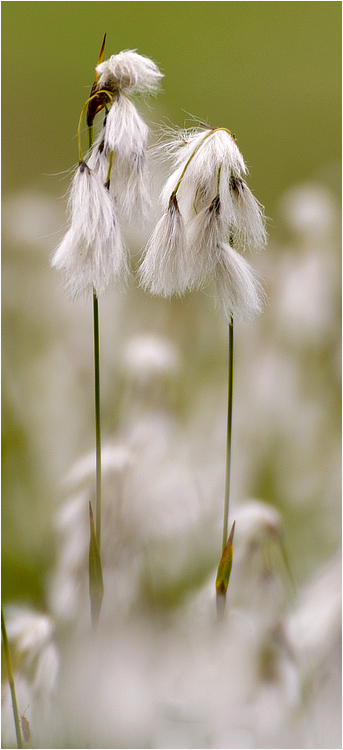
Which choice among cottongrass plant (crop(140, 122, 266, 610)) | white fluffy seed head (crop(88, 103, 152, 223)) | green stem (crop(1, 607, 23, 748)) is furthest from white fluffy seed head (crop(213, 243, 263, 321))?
green stem (crop(1, 607, 23, 748))

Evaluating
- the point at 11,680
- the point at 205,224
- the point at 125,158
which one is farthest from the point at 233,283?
the point at 11,680

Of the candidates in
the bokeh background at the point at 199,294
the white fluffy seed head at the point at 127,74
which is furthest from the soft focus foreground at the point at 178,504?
the white fluffy seed head at the point at 127,74

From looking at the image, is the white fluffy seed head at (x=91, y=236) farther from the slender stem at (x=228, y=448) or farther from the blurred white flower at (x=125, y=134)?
the slender stem at (x=228, y=448)

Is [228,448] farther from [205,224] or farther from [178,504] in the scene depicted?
[205,224]

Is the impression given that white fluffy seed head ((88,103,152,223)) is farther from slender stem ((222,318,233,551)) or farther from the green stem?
the green stem

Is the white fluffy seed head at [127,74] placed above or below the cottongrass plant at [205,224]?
above

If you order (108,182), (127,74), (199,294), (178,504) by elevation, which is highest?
(127,74)

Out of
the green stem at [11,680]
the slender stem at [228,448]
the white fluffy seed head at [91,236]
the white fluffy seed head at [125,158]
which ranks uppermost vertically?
the white fluffy seed head at [125,158]
